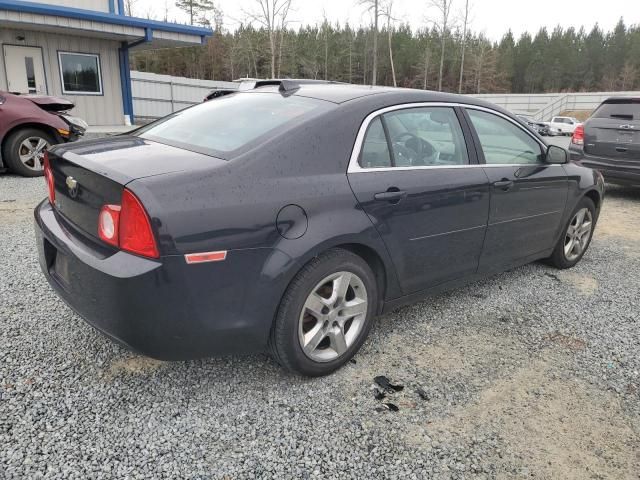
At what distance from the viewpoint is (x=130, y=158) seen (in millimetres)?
2424

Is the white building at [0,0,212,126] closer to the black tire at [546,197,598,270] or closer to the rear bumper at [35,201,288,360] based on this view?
the rear bumper at [35,201,288,360]

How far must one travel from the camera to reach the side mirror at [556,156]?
156 inches

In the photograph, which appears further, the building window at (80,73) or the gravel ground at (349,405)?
the building window at (80,73)

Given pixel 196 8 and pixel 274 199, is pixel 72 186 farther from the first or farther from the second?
pixel 196 8

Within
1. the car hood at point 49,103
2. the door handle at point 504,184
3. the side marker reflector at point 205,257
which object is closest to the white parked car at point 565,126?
the car hood at point 49,103

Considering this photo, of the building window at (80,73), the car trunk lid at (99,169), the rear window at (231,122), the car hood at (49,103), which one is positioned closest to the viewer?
the car trunk lid at (99,169)

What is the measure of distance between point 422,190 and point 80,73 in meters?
15.0

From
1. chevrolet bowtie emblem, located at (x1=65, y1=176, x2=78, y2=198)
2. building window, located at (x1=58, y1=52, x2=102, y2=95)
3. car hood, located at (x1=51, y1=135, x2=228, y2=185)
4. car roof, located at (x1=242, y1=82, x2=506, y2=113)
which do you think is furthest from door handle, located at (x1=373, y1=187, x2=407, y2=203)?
building window, located at (x1=58, y1=52, x2=102, y2=95)

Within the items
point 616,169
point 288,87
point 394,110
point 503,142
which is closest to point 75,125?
point 288,87

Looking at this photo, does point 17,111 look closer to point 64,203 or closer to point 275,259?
point 64,203

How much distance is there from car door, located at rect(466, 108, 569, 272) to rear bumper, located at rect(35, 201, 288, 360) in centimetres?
189

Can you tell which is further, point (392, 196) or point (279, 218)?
point (392, 196)

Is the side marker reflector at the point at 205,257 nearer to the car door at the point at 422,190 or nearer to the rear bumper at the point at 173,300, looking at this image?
the rear bumper at the point at 173,300

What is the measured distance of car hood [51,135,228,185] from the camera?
7.34ft
